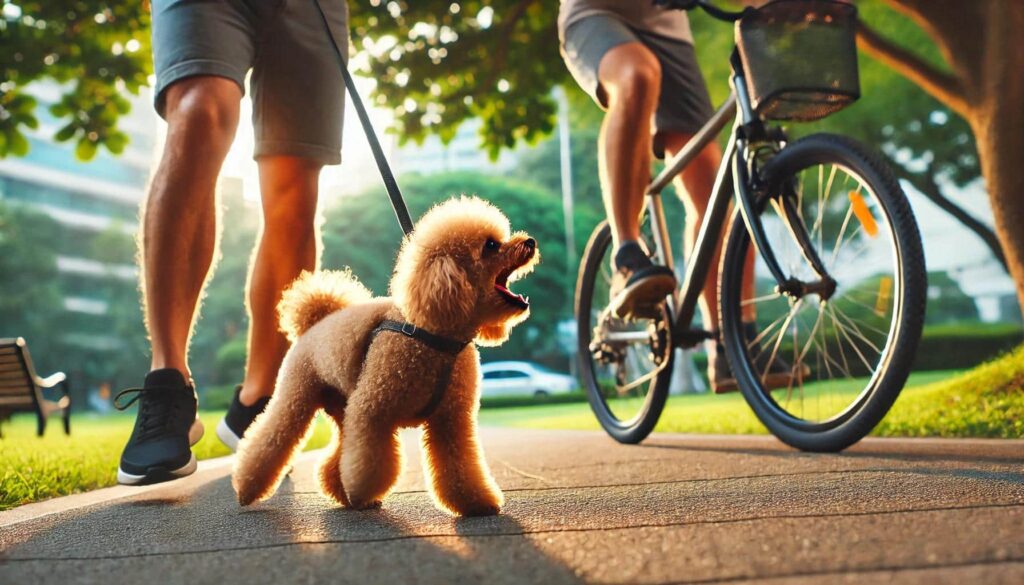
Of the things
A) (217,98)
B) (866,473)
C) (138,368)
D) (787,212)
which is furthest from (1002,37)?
(138,368)

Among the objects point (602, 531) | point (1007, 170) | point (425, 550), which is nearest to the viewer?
point (425, 550)

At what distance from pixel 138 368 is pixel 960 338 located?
37.6 m

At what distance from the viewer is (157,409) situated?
98.3 inches

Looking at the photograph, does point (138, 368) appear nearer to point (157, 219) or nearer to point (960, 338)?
point (960, 338)

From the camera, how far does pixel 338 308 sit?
94.8 inches

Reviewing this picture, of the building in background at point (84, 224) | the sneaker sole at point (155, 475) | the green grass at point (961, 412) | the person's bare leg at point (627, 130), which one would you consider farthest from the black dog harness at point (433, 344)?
the building in background at point (84, 224)

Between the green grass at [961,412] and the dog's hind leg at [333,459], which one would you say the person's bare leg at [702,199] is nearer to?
the green grass at [961,412]

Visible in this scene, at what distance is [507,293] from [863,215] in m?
1.32

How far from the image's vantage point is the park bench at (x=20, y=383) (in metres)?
6.92

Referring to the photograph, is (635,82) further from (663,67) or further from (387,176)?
(387,176)

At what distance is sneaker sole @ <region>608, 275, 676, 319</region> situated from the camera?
10.6ft

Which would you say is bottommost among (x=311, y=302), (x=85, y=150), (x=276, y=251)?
(x=311, y=302)

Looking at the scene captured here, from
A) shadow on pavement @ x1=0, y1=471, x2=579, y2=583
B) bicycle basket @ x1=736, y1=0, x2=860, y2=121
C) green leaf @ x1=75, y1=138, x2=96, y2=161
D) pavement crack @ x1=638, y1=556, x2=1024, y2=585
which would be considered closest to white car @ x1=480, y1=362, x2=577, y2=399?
green leaf @ x1=75, y1=138, x2=96, y2=161

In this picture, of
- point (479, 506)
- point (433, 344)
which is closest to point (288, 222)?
point (433, 344)
